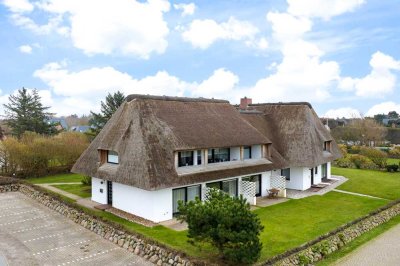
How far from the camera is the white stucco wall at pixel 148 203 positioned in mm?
17828

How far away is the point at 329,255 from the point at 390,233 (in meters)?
5.54

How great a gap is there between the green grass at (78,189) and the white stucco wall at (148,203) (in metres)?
6.06

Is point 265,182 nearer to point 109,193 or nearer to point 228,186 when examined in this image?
point 228,186

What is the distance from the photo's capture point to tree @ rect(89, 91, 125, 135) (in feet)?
141

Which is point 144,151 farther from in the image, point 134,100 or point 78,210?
point 78,210

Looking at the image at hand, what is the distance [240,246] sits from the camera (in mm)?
12078

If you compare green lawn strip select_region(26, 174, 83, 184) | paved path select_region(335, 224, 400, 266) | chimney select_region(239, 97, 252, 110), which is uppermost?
chimney select_region(239, 97, 252, 110)

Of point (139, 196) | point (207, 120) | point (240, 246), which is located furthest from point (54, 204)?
point (240, 246)

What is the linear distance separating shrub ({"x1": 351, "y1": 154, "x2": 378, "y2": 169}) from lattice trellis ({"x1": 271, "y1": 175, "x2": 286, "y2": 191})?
19.3 meters

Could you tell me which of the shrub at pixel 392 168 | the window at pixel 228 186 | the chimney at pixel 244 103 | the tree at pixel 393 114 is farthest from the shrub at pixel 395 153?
the tree at pixel 393 114

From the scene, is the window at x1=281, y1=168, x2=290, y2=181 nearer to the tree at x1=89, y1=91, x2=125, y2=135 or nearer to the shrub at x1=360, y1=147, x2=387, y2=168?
the shrub at x1=360, y1=147, x2=387, y2=168

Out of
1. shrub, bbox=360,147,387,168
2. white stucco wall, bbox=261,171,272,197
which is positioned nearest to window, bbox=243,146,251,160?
white stucco wall, bbox=261,171,272,197

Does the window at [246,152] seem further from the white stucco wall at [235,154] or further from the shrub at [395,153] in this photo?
the shrub at [395,153]

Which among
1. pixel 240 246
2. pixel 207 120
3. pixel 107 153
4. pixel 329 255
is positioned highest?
pixel 207 120
